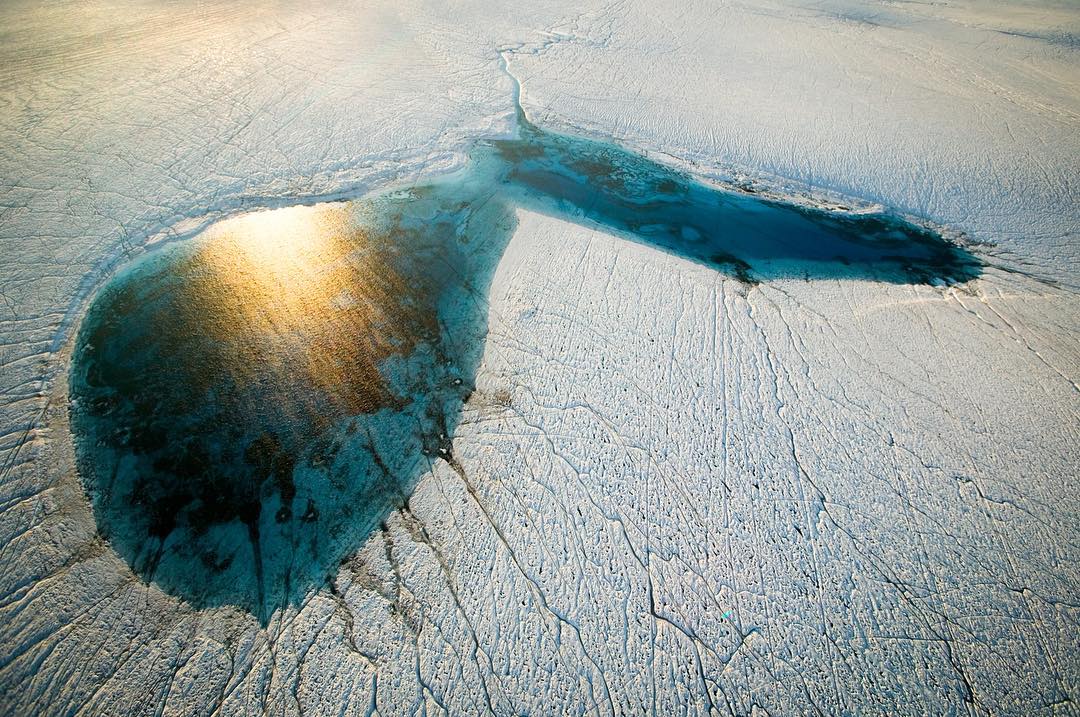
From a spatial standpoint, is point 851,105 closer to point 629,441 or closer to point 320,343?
point 629,441

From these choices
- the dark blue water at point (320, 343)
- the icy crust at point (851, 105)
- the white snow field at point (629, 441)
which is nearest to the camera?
the white snow field at point (629, 441)

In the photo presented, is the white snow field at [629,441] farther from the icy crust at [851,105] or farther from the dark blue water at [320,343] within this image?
the dark blue water at [320,343]

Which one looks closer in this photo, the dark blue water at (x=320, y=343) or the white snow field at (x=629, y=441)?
the white snow field at (x=629, y=441)

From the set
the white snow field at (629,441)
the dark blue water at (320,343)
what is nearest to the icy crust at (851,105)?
the white snow field at (629,441)

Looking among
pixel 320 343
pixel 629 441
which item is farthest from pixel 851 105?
pixel 320 343

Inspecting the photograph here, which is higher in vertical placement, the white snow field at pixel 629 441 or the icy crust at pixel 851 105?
the icy crust at pixel 851 105

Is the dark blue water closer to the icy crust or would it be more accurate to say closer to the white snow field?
the white snow field

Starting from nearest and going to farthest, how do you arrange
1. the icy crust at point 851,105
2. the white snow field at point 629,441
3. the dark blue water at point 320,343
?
the white snow field at point 629,441 → the dark blue water at point 320,343 → the icy crust at point 851,105

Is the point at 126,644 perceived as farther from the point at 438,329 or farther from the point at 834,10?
the point at 834,10
